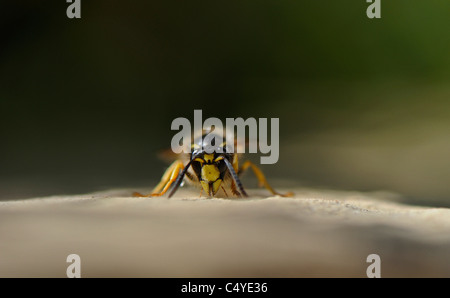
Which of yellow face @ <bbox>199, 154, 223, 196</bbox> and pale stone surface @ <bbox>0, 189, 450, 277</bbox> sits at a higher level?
yellow face @ <bbox>199, 154, 223, 196</bbox>

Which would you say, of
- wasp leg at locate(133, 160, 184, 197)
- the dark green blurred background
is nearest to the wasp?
wasp leg at locate(133, 160, 184, 197)

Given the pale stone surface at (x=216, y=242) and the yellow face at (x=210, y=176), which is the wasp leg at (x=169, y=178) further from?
the pale stone surface at (x=216, y=242)

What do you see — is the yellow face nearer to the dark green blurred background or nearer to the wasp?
the wasp

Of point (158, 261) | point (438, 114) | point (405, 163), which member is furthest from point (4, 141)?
point (158, 261)

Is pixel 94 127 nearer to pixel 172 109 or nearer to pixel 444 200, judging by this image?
pixel 172 109

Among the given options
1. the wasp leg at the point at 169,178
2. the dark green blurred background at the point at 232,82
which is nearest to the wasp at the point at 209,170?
the wasp leg at the point at 169,178

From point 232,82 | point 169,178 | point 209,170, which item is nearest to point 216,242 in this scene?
point 209,170

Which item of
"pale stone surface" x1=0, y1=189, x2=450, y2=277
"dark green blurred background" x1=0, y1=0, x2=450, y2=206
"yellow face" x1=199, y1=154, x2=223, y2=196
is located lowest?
"pale stone surface" x1=0, y1=189, x2=450, y2=277
